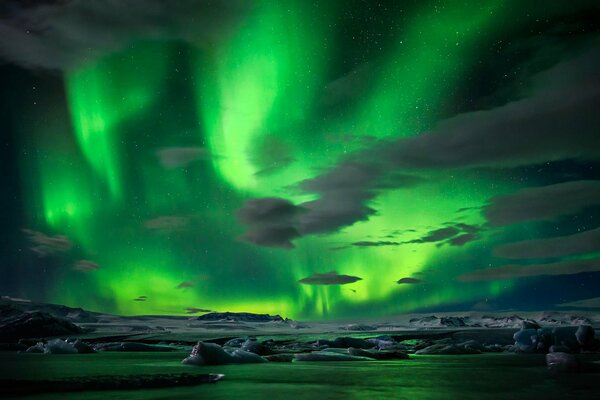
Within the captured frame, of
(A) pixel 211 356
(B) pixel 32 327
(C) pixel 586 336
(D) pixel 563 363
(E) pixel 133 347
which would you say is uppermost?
(B) pixel 32 327

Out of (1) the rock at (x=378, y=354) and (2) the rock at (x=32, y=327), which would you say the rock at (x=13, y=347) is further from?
(1) the rock at (x=378, y=354)

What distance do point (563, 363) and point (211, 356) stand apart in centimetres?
1640

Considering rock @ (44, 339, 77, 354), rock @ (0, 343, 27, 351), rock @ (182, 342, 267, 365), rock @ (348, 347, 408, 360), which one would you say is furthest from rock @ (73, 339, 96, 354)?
rock @ (348, 347, 408, 360)

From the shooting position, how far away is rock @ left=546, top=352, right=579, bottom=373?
18.5 m

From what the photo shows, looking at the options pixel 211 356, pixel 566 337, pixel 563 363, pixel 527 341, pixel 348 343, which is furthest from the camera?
pixel 348 343

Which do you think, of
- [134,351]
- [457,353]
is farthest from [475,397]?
[134,351]

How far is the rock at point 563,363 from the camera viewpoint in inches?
730

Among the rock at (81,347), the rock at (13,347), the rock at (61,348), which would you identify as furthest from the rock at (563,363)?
the rock at (13,347)

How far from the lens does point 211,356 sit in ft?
75.8

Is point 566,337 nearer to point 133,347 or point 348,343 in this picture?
point 348,343

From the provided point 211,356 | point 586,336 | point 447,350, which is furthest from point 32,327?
point 586,336

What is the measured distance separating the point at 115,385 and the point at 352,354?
2062cm

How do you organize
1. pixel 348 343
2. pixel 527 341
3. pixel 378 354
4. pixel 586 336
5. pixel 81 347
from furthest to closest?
1. pixel 348 343
2. pixel 81 347
3. pixel 527 341
4. pixel 586 336
5. pixel 378 354

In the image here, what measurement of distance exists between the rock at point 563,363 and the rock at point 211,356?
1513 centimetres
